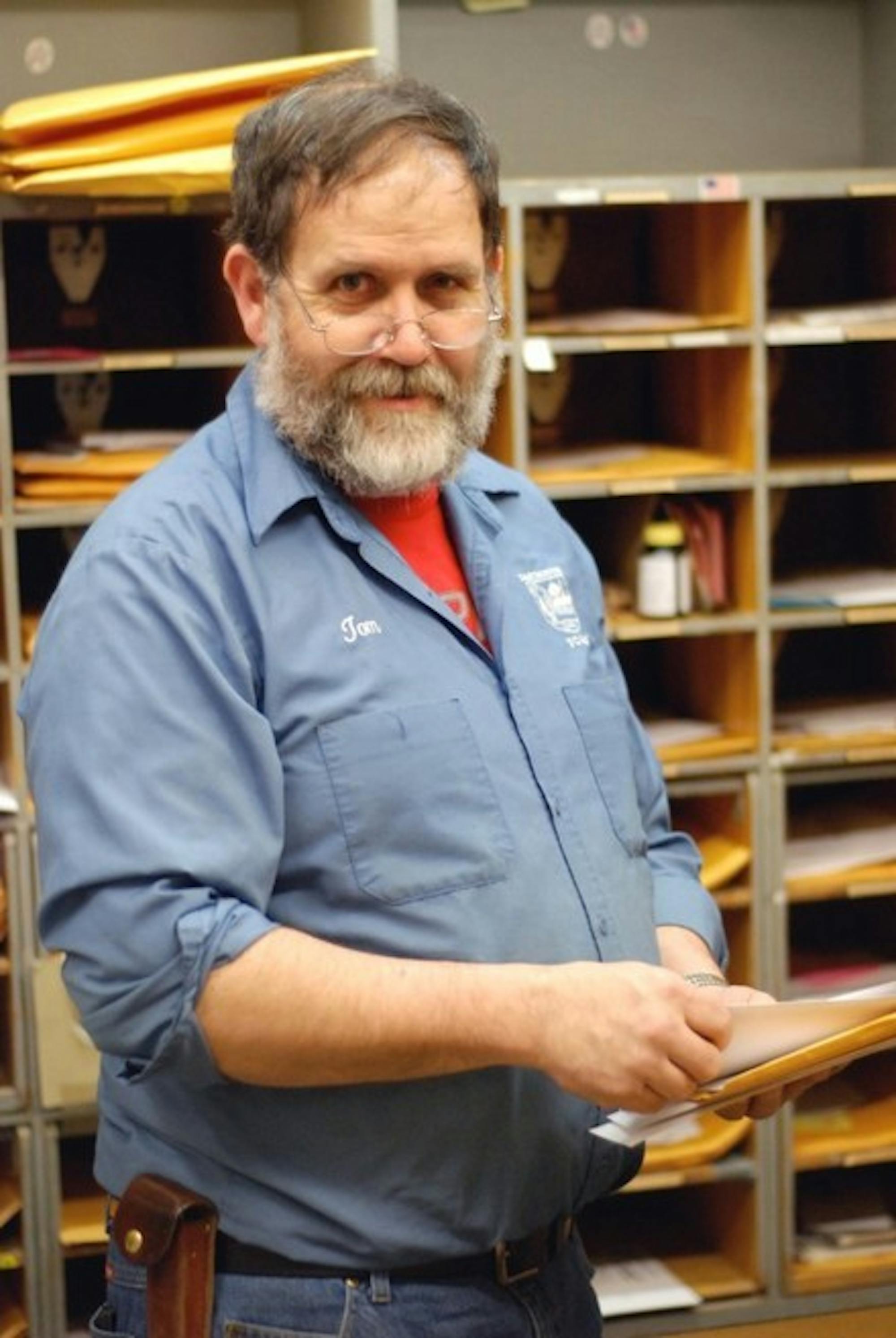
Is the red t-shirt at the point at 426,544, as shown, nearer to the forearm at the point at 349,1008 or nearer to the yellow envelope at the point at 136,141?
the forearm at the point at 349,1008

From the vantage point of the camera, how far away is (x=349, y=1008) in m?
1.55

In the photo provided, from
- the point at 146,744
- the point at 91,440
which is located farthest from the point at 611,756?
the point at 91,440

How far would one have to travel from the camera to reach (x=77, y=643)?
63.1 inches

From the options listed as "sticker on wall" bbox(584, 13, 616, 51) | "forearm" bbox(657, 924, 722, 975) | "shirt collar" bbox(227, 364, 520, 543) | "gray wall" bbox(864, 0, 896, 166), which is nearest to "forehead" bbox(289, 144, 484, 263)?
"shirt collar" bbox(227, 364, 520, 543)

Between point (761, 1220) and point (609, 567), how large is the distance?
113 centimetres

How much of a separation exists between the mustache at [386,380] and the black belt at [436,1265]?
2.30 ft

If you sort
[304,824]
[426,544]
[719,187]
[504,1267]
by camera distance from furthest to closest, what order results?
[719,187] < [426,544] < [504,1267] < [304,824]

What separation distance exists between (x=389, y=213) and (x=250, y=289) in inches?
6.3

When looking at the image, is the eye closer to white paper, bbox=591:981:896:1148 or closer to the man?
the man

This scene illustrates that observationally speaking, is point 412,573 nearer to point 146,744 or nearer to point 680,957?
point 146,744

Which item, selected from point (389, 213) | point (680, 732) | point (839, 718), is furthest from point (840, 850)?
point (389, 213)

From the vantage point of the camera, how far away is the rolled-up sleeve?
1.55 meters

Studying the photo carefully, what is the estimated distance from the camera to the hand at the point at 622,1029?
154cm

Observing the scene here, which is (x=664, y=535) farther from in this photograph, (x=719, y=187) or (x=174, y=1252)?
(x=174, y=1252)
